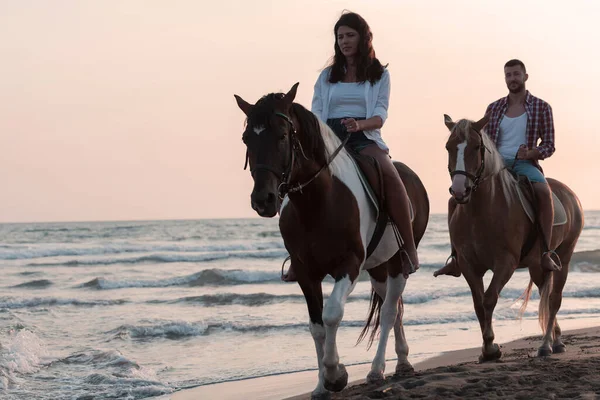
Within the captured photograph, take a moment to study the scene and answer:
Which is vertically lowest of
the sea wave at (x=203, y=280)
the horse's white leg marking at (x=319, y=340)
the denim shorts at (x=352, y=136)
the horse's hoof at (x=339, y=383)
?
the sea wave at (x=203, y=280)

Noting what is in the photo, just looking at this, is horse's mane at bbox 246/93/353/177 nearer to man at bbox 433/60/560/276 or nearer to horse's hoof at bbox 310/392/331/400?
horse's hoof at bbox 310/392/331/400

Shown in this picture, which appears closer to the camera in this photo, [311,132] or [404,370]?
[311,132]

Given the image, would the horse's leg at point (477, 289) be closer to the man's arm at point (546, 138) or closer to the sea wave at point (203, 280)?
the man's arm at point (546, 138)

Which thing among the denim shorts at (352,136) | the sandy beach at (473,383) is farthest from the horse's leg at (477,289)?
the denim shorts at (352,136)

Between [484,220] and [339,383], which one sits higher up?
[484,220]

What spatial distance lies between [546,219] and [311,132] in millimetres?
3112

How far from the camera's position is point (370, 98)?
5266mm

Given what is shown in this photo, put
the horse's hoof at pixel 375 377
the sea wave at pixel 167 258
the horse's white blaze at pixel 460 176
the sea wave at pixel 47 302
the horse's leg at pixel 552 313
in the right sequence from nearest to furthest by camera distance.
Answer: the horse's hoof at pixel 375 377 < the horse's white blaze at pixel 460 176 < the horse's leg at pixel 552 313 < the sea wave at pixel 47 302 < the sea wave at pixel 167 258

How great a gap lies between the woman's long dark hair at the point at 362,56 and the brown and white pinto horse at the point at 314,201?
666 millimetres

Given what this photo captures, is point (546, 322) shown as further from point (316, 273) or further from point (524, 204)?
point (316, 273)

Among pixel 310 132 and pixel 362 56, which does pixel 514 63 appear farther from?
pixel 310 132

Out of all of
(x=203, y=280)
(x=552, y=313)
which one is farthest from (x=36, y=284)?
(x=552, y=313)

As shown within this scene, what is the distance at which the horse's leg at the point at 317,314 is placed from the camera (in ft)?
15.4

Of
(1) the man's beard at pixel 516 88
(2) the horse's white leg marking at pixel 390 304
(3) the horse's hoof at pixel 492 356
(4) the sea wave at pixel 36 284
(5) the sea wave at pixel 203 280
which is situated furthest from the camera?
(5) the sea wave at pixel 203 280
